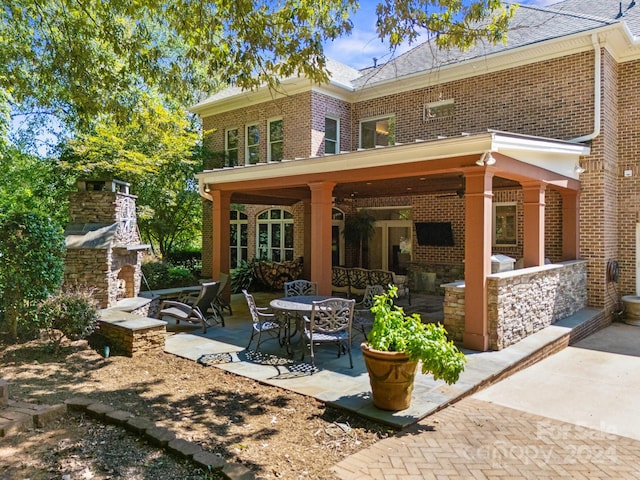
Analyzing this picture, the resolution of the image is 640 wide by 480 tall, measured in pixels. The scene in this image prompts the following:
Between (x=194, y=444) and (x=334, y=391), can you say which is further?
(x=334, y=391)

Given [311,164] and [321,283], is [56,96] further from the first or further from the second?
[321,283]

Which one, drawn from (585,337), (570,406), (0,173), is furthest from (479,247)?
(0,173)

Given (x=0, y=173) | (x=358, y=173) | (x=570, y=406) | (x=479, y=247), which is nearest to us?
(x=570, y=406)

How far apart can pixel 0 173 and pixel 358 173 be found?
15906 mm

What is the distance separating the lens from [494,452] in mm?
3561

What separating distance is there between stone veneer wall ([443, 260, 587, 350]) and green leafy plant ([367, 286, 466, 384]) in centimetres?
227

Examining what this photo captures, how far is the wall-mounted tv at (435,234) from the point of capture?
39.5 ft

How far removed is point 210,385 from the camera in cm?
511

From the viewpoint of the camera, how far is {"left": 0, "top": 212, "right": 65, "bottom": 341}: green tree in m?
6.20

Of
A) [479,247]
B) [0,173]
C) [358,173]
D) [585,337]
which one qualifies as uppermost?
[0,173]

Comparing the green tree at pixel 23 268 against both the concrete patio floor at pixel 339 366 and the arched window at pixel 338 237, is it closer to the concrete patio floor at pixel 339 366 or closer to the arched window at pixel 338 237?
the concrete patio floor at pixel 339 366

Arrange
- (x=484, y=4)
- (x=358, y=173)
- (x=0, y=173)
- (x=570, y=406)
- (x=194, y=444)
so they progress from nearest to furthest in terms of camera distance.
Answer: (x=194, y=444) < (x=570, y=406) < (x=484, y=4) < (x=358, y=173) < (x=0, y=173)

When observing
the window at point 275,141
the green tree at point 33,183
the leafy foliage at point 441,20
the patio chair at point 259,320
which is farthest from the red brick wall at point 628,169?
the green tree at point 33,183

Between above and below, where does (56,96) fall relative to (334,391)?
above
